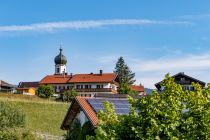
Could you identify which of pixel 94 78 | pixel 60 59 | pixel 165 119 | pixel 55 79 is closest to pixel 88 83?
pixel 94 78

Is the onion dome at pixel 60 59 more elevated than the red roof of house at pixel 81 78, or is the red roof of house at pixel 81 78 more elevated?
the onion dome at pixel 60 59

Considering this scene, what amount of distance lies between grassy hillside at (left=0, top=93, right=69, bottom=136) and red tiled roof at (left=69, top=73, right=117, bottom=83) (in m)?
39.6

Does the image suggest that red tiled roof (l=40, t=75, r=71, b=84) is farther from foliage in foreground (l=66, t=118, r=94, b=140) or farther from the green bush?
foliage in foreground (l=66, t=118, r=94, b=140)

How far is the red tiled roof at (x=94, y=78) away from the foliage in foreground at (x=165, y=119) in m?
113

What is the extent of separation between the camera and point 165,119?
12.4 m

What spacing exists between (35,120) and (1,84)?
5918 centimetres

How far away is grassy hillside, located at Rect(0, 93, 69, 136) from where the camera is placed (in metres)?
62.8

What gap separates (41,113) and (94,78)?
55.7 meters

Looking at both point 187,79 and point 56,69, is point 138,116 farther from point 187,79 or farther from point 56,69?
point 56,69

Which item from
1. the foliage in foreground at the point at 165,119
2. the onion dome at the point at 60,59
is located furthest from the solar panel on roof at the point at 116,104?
the onion dome at the point at 60,59

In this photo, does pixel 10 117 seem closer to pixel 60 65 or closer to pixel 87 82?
pixel 87 82

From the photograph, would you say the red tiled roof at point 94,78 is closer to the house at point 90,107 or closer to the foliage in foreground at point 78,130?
the house at point 90,107

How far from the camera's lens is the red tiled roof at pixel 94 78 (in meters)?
127

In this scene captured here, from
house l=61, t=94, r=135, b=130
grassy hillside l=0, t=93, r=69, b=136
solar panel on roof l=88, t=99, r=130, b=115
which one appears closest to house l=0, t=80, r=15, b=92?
grassy hillside l=0, t=93, r=69, b=136
